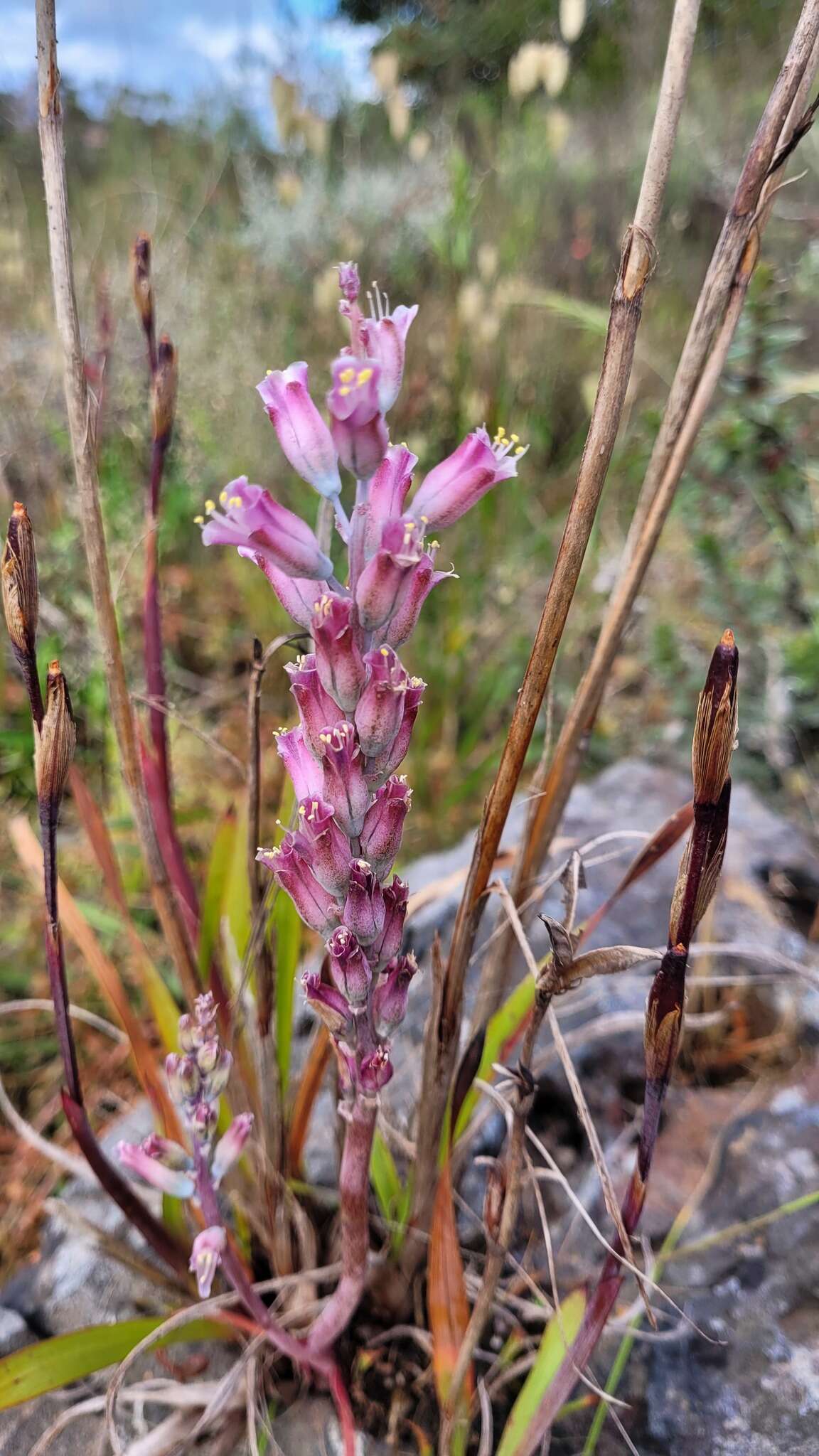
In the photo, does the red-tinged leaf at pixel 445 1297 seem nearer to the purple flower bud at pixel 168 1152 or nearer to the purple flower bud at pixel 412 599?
the purple flower bud at pixel 168 1152

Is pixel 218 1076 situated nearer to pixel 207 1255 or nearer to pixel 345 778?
pixel 207 1255

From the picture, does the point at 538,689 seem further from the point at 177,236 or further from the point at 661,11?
the point at 661,11

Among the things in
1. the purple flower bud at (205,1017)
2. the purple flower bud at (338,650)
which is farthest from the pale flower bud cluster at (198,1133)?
the purple flower bud at (338,650)

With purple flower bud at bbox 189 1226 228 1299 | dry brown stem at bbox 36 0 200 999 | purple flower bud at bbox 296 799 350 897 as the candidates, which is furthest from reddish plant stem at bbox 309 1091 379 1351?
dry brown stem at bbox 36 0 200 999

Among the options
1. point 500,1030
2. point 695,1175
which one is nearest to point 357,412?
point 500,1030

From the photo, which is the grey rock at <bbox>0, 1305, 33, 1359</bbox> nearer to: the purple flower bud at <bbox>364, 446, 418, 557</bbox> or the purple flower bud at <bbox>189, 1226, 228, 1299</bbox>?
the purple flower bud at <bbox>189, 1226, 228, 1299</bbox>

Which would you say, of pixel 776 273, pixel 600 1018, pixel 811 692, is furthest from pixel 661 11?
pixel 600 1018
